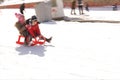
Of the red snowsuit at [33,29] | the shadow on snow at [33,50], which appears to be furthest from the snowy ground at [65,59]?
the red snowsuit at [33,29]

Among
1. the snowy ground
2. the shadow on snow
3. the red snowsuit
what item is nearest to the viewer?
the snowy ground

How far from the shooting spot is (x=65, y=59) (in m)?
8.39

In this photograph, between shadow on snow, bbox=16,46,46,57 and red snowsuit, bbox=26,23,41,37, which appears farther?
red snowsuit, bbox=26,23,41,37

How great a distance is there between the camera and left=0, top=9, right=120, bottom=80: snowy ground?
23.3 feet

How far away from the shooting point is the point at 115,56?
8.56 meters

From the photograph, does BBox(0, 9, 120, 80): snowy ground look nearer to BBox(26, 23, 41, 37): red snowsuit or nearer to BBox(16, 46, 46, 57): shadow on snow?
BBox(16, 46, 46, 57): shadow on snow

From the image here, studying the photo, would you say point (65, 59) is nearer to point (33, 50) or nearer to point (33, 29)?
point (33, 50)

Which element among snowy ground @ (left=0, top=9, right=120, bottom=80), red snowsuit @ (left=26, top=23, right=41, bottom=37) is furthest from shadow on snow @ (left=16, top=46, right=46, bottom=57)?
red snowsuit @ (left=26, top=23, right=41, bottom=37)

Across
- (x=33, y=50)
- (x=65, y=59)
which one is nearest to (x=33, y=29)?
(x=33, y=50)

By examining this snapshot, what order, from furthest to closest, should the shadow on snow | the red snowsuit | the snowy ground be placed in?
the red snowsuit, the shadow on snow, the snowy ground

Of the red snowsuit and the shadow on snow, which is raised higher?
the red snowsuit

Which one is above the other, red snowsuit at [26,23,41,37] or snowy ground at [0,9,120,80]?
red snowsuit at [26,23,41,37]

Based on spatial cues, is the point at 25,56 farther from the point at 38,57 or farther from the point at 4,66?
the point at 4,66

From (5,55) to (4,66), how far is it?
119cm
